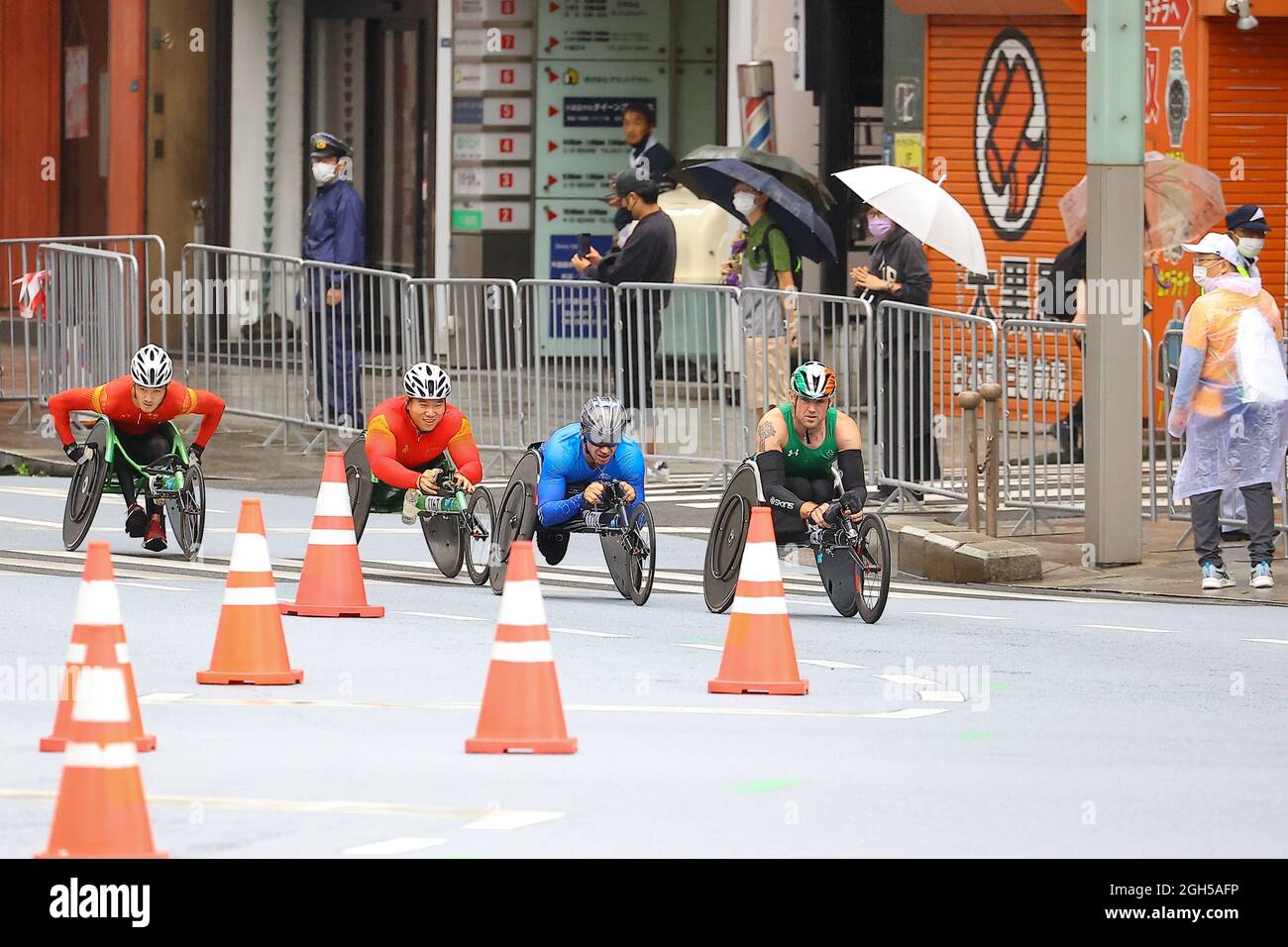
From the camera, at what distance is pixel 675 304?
19641mm

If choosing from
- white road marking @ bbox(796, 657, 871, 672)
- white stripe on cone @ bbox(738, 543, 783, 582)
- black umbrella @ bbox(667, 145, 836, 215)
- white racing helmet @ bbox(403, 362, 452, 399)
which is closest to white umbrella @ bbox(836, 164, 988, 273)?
black umbrella @ bbox(667, 145, 836, 215)

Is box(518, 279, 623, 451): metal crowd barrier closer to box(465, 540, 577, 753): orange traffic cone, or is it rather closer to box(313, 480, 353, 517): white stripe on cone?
box(313, 480, 353, 517): white stripe on cone

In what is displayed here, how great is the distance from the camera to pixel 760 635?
35.9 feet

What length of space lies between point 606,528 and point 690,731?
3.94 meters

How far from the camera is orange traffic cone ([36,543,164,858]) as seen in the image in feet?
22.6

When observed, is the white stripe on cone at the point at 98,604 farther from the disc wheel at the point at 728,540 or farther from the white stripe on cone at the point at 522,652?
the disc wheel at the point at 728,540

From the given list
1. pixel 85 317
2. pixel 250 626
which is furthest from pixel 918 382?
pixel 250 626

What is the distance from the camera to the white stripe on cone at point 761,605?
35.9 ft

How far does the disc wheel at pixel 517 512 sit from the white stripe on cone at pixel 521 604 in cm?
475

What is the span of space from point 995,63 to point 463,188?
5.46 meters

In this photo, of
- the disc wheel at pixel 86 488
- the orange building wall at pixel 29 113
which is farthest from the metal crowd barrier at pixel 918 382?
the orange building wall at pixel 29 113

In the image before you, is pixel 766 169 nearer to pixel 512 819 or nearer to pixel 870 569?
pixel 870 569
